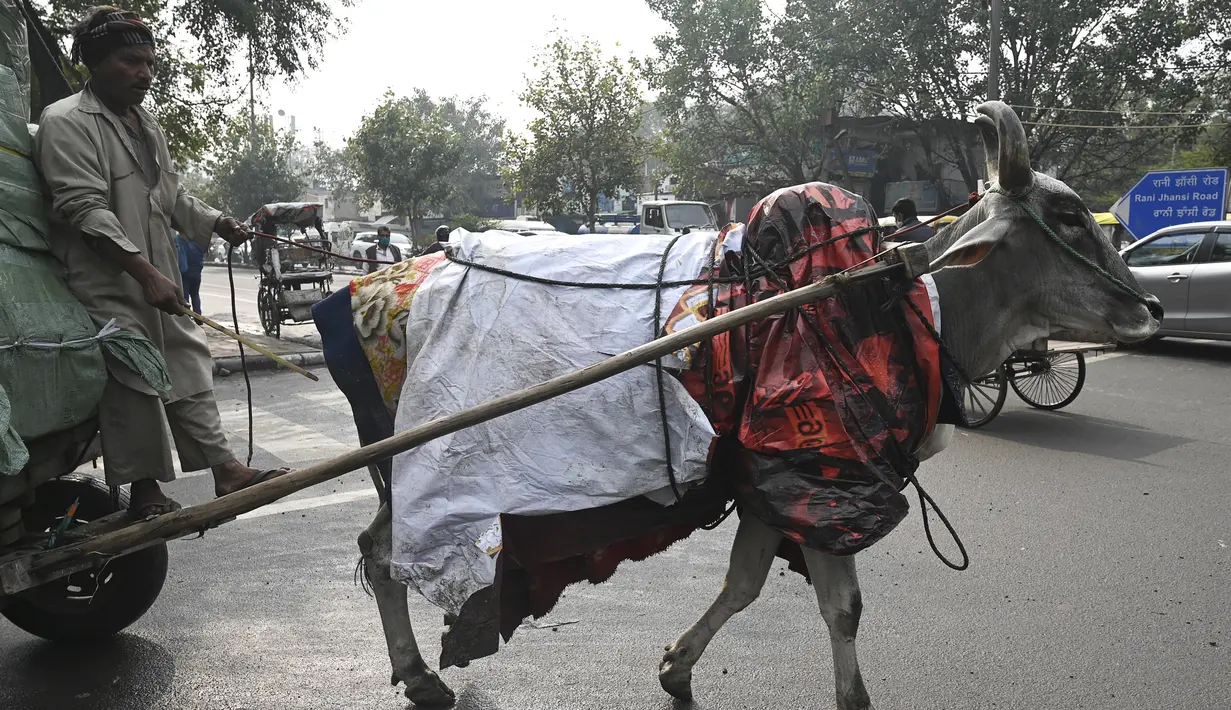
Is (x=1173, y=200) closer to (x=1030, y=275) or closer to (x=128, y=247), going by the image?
(x=1030, y=275)

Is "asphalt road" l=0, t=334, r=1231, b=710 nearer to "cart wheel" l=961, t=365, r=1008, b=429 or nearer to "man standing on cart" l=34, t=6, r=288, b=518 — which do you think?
"man standing on cart" l=34, t=6, r=288, b=518

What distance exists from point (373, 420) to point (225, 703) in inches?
46.0

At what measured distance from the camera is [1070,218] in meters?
3.29

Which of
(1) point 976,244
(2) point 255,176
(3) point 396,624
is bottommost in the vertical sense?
(3) point 396,624

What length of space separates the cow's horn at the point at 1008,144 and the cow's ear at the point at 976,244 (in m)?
0.14

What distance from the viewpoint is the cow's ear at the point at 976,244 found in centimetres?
322

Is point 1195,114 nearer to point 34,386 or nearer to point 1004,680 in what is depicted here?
point 1004,680

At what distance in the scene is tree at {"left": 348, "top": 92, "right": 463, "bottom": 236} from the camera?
35594 mm

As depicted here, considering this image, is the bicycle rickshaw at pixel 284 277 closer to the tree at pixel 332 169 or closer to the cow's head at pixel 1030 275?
the cow's head at pixel 1030 275

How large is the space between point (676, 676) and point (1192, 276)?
1106cm

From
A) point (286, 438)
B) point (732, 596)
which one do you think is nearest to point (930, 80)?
point (286, 438)

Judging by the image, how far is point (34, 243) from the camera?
3.20 meters

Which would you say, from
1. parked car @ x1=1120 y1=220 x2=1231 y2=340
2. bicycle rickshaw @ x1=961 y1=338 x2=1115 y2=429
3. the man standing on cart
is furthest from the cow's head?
parked car @ x1=1120 y1=220 x2=1231 y2=340

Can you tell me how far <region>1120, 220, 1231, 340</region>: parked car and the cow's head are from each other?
30.7 feet
